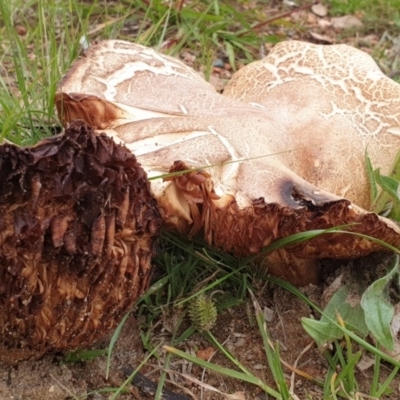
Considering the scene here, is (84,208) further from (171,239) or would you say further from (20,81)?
(20,81)

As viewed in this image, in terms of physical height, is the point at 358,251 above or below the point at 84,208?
below

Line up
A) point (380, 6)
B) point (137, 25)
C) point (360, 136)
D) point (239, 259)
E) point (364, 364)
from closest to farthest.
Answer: point (364, 364) → point (239, 259) → point (360, 136) → point (137, 25) → point (380, 6)

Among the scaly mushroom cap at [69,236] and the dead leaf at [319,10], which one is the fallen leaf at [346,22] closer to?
the dead leaf at [319,10]

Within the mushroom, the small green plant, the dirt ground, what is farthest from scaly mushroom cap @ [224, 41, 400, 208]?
the small green plant

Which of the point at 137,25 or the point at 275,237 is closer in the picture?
the point at 275,237

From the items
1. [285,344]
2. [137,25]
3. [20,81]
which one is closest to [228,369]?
[285,344]

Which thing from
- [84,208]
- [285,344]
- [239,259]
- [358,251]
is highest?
[84,208]

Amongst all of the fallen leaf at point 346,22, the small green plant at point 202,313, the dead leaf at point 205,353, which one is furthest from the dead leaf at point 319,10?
the dead leaf at point 205,353

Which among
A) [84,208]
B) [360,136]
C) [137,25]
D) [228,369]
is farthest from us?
[137,25]
